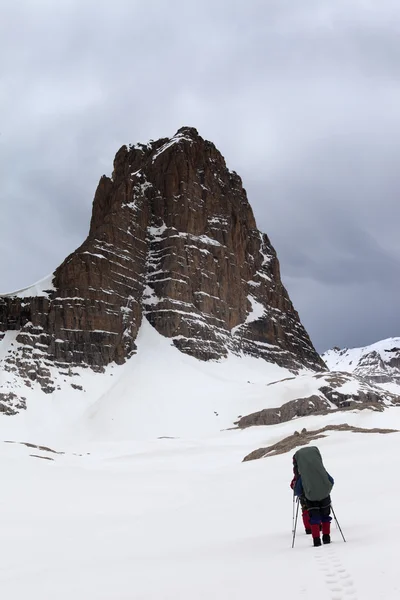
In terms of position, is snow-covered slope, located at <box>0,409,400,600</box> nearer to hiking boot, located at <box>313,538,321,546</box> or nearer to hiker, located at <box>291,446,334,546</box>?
hiking boot, located at <box>313,538,321,546</box>

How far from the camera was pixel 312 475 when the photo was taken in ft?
33.0

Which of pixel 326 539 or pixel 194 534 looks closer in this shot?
pixel 326 539

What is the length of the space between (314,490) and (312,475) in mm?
268

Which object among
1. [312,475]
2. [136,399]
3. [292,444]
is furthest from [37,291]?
[312,475]

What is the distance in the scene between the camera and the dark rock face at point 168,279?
11619cm

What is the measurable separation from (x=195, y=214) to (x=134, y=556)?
467 ft

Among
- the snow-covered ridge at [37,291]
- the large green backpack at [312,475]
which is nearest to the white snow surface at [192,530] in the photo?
the large green backpack at [312,475]

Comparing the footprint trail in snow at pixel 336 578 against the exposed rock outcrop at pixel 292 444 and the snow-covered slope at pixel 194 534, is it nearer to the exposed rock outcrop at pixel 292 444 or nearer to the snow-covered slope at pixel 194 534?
the snow-covered slope at pixel 194 534

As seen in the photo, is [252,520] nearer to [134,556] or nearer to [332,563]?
[134,556]

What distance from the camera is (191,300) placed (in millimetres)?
136250

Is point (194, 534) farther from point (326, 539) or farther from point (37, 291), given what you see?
point (37, 291)

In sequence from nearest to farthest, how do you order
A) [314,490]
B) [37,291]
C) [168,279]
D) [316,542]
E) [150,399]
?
1. [316,542]
2. [314,490]
3. [150,399]
4. [37,291]
5. [168,279]

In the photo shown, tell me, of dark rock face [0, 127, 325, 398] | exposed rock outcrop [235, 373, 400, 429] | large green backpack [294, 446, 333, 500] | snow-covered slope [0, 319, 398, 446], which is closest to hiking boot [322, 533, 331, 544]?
large green backpack [294, 446, 333, 500]

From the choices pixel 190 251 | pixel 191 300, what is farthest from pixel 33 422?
pixel 190 251
